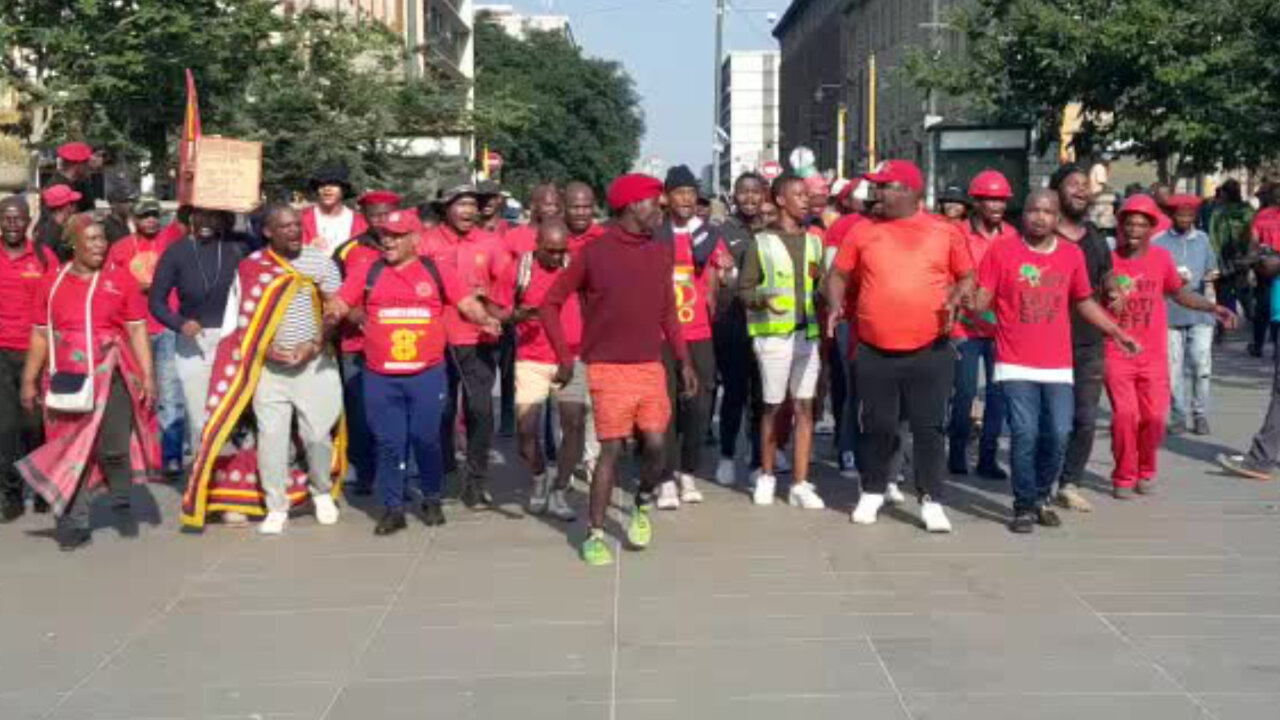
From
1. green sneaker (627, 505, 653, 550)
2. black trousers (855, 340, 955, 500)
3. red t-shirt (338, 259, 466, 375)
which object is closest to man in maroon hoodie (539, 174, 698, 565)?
green sneaker (627, 505, 653, 550)

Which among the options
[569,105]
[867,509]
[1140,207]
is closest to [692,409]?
[867,509]

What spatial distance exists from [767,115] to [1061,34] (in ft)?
425

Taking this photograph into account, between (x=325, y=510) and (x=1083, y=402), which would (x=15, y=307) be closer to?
(x=325, y=510)

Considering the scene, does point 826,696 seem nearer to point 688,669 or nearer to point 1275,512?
point 688,669

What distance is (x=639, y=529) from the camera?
876 centimetres

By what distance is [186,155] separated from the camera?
1123 cm

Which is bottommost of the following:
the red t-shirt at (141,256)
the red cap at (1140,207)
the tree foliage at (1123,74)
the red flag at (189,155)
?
the red t-shirt at (141,256)

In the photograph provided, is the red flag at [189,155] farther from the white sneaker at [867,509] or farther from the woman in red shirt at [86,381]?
the white sneaker at [867,509]

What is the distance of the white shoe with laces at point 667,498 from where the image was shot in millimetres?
9961

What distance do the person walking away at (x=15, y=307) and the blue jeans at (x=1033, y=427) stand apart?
515 centimetres

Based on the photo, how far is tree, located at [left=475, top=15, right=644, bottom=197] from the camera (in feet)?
276

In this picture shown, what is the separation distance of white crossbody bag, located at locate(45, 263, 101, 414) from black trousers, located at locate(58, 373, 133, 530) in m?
0.15

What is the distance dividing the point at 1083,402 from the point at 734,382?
213 cm

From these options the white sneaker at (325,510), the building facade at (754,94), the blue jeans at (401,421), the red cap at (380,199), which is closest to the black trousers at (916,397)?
the blue jeans at (401,421)
